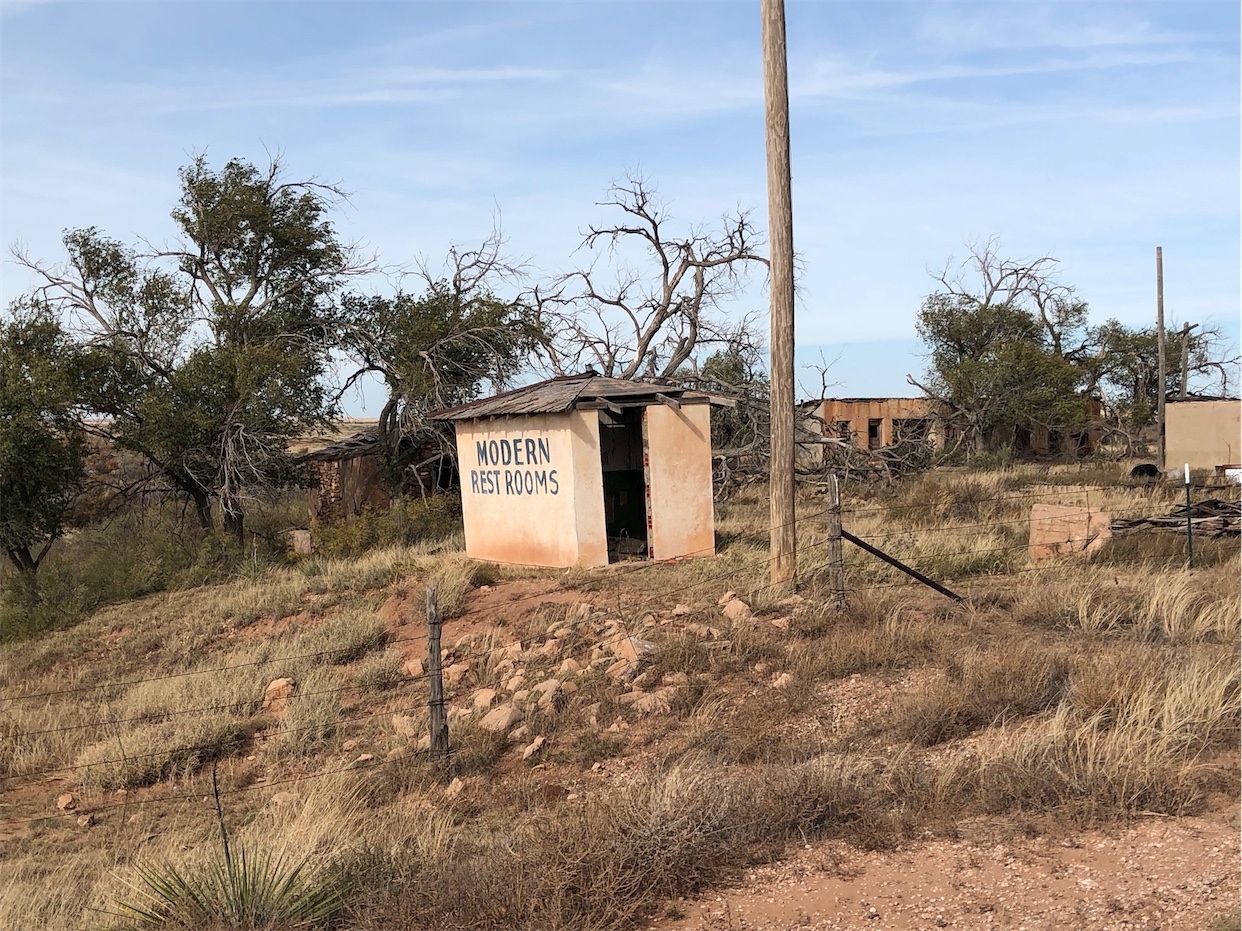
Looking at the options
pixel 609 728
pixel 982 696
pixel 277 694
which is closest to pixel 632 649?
pixel 609 728

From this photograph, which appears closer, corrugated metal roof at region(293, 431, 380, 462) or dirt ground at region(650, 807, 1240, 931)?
dirt ground at region(650, 807, 1240, 931)

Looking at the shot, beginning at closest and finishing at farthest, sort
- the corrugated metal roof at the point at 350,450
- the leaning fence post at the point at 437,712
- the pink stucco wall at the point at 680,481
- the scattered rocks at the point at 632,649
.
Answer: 1. the leaning fence post at the point at 437,712
2. the scattered rocks at the point at 632,649
3. the pink stucco wall at the point at 680,481
4. the corrugated metal roof at the point at 350,450

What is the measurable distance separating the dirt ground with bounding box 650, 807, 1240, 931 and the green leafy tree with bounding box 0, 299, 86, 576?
53.2ft

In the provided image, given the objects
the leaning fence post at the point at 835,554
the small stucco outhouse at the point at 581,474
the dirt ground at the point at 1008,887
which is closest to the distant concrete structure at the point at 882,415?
the small stucco outhouse at the point at 581,474

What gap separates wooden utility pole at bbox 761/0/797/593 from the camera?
1002 centimetres

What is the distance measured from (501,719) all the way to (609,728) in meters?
0.89

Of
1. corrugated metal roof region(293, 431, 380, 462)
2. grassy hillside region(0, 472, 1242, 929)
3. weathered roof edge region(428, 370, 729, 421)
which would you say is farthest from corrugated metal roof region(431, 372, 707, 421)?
corrugated metal roof region(293, 431, 380, 462)

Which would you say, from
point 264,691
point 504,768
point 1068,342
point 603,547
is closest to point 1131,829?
point 504,768

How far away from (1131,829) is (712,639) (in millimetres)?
4374

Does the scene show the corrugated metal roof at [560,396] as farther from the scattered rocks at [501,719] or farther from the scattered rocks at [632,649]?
the scattered rocks at [501,719]

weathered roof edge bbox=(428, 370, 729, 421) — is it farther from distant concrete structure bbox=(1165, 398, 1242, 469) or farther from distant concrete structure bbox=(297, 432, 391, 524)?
distant concrete structure bbox=(1165, 398, 1242, 469)

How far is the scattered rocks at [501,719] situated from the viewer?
26.3 ft

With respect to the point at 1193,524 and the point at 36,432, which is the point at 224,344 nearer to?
the point at 36,432

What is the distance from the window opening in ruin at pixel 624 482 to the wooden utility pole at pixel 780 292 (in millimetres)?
5827
